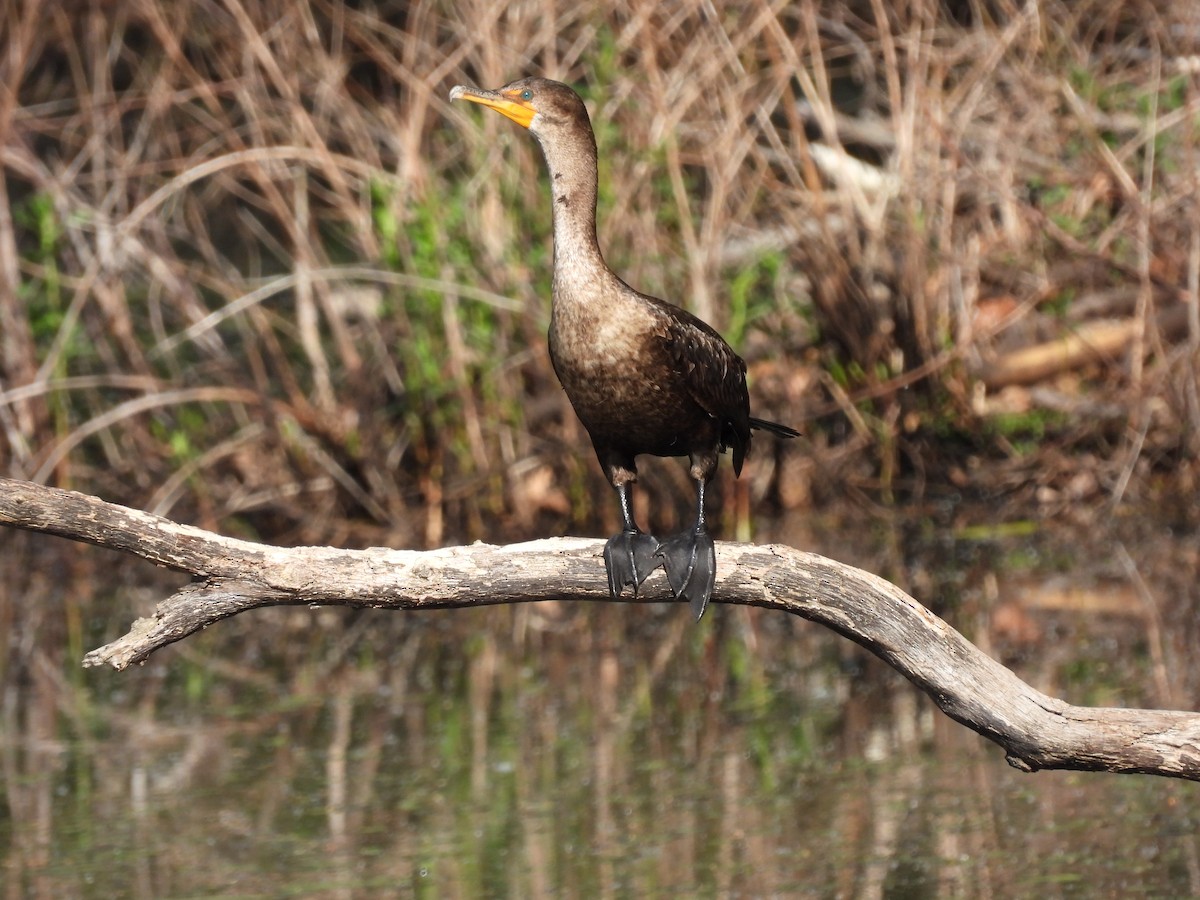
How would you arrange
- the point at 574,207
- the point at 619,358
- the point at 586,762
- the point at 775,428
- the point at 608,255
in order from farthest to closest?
the point at 608,255
the point at 586,762
the point at 775,428
the point at 574,207
the point at 619,358

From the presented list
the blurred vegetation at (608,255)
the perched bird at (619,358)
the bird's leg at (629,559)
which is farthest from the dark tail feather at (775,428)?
the blurred vegetation at (608,255)

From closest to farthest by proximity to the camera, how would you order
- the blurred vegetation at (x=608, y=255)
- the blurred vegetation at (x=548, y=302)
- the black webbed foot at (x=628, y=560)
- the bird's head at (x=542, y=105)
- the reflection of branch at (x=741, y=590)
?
the reflection of branch at (x=741, y=590) < the black webbed foot at (x=628, y=560) < the bird's head at (x=542, y=105) < the blurred vegetation at (x=548, y=302) < the blurred vegetation at (x=608, y=255)

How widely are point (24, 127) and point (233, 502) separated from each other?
194 cm

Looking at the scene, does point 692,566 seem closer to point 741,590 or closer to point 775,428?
point 741,590

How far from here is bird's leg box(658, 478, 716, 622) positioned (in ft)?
11.5

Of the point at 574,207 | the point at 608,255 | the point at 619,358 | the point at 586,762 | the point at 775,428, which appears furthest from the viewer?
the point at 608,255

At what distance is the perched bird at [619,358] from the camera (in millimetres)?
3473

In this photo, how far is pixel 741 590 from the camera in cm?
350

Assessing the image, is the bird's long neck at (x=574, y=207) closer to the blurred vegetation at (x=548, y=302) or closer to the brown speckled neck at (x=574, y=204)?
the brown speckled neck at (x=574, y=204)

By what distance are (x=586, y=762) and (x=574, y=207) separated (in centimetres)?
214

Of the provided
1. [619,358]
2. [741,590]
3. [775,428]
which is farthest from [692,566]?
[775,428]

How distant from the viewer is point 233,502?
25.9ft

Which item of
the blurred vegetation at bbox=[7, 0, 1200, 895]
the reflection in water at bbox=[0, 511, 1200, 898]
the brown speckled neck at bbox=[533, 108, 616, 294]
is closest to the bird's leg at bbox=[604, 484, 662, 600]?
the brown speckled neck at bbox=[533, 108, 616, 294]

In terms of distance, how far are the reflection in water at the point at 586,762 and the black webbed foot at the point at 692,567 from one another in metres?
1.08
